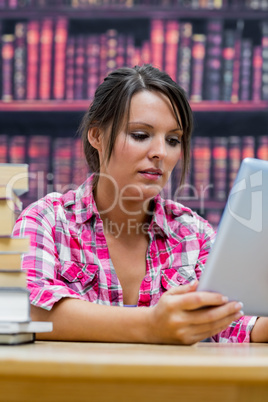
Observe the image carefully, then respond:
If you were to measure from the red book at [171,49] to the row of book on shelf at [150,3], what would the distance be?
0.37ft

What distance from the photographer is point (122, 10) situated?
91.0 inches

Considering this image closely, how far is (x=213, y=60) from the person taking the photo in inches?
90.6

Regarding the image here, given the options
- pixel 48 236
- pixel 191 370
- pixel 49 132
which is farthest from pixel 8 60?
pixel 191 370

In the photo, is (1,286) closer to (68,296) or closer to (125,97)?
(68,296)

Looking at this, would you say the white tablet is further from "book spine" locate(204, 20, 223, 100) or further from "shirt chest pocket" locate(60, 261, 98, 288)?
"book spine" locate(204, 20, 223, 100)

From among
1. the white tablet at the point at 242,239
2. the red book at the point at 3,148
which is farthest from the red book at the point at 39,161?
the white tablet at the point at 242,239

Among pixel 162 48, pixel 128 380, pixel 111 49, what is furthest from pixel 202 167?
pixel 128 380

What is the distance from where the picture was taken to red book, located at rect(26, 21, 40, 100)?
91.4 inches

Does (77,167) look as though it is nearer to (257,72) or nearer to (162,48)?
(162,48)

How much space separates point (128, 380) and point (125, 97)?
92cm

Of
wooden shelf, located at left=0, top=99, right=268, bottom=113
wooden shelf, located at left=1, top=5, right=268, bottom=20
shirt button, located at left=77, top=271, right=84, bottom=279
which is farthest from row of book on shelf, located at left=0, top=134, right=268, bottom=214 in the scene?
shirt button, located at left=77, top=271, right=84, bottom=279

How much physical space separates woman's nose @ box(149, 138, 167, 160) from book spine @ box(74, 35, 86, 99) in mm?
1079

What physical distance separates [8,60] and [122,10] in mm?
534

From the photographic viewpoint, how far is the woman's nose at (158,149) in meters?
1.32
